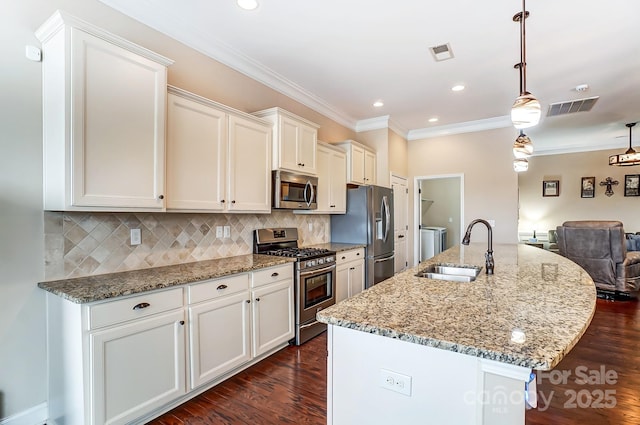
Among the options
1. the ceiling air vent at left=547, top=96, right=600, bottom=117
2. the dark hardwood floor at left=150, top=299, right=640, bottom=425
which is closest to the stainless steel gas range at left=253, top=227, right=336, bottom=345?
the dark hardwood floor at left=150, top=299, right=640, bottom=425

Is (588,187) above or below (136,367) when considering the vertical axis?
above

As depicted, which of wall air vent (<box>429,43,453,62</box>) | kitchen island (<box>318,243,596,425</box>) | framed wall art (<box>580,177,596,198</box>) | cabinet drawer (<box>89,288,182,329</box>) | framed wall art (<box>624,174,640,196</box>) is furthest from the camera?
framed wall art (<box>580,177,596,198</box>)

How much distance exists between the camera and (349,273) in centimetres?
390

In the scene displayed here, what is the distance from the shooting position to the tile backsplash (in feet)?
6.45

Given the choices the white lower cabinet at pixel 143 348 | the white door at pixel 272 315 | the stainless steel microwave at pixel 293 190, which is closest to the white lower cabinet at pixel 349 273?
the stainless steel microwave at pixel 293 190

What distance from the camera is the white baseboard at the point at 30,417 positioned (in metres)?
1.80

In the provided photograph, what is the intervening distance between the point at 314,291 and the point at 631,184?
26.1 feet

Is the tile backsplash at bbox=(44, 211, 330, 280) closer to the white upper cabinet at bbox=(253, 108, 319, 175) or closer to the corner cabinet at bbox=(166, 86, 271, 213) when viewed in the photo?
the corner cabinet at bbox=(166, 86, 271, 213)

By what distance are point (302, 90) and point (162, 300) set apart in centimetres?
297

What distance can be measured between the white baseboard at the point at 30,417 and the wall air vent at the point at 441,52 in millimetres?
4055

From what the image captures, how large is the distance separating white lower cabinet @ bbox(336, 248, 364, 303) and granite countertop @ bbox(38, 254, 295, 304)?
113cm

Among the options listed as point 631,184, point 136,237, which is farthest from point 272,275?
point 631,184

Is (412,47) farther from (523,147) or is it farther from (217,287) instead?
(217,287)

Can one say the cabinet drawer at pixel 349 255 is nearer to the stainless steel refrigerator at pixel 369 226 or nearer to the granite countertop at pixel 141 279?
the stainless steel refrigerator at pixel 369 226
